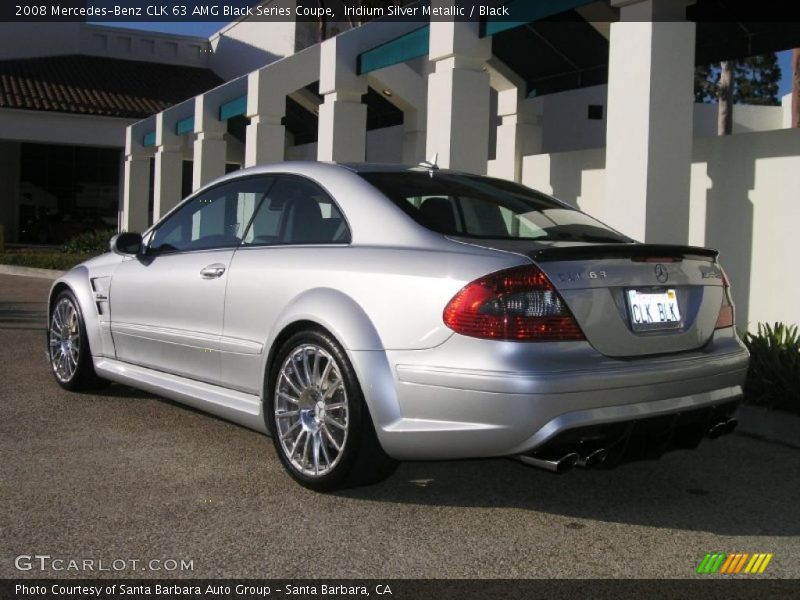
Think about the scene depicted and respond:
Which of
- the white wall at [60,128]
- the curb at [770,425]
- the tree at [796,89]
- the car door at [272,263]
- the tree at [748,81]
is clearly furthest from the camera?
the tree at [748,81]

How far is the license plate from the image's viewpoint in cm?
375

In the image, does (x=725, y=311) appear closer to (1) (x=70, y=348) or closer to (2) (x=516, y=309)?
(2) (x=516, y=309)

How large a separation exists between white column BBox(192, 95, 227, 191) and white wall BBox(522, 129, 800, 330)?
11.3 metres

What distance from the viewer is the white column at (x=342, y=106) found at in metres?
12.4

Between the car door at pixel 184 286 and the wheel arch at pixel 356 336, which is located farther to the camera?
the car door at pixel 184 286

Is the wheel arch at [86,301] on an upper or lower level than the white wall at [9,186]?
lower

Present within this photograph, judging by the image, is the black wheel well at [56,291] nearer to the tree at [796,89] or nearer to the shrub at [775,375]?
the shrub at [775,375]

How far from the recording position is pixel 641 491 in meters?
4.38

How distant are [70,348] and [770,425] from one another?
468 cm

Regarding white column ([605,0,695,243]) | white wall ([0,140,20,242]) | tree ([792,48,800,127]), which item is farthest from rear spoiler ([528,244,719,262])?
white wall ([0,140,20,242])

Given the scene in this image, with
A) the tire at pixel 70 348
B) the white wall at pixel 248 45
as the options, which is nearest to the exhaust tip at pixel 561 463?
the tire at pixel 70 348

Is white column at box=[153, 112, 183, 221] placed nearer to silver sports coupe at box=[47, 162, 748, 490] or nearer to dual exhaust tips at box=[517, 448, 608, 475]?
silver sports coupe at box=[47, 162, 748, 490]

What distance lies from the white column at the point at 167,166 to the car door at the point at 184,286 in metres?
16.3

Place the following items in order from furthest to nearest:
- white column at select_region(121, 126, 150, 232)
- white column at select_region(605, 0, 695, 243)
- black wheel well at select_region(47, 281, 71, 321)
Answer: white column at select_region(121, 126, 150, 232) → white column at select_region(605, 0, 695, 243) → black wheel well at select_region(47, 281, 71, 321)
